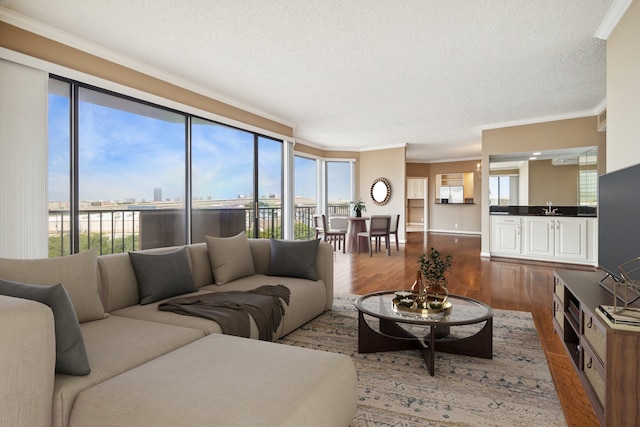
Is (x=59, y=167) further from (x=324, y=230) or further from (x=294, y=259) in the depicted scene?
(x=324, y=230)

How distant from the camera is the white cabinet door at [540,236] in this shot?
21.0ft

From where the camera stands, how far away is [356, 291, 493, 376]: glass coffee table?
2311 millimetres

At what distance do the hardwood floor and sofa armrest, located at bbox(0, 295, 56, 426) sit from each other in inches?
91.2

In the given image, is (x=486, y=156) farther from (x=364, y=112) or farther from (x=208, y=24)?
(x=208, y=24)

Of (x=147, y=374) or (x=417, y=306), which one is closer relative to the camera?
(x=147, y=374)

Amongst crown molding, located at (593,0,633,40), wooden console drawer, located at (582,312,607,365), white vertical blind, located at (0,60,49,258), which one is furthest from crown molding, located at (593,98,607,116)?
white vertical blind, located at (0,60,49,258)

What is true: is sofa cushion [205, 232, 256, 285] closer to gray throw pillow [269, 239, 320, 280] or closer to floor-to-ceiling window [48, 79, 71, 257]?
gray throw pillow [269, 239, 320, 280]

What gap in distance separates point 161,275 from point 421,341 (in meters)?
1.95

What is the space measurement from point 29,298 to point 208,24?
8.60 ft

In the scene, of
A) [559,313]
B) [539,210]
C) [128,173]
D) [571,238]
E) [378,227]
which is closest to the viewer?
[559,313]

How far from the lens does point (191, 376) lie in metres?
1.40

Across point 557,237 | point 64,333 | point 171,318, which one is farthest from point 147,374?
point 557,237

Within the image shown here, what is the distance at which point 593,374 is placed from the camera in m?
1.93

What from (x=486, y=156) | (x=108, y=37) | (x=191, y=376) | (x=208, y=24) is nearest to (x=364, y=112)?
(x=486, y=156)
